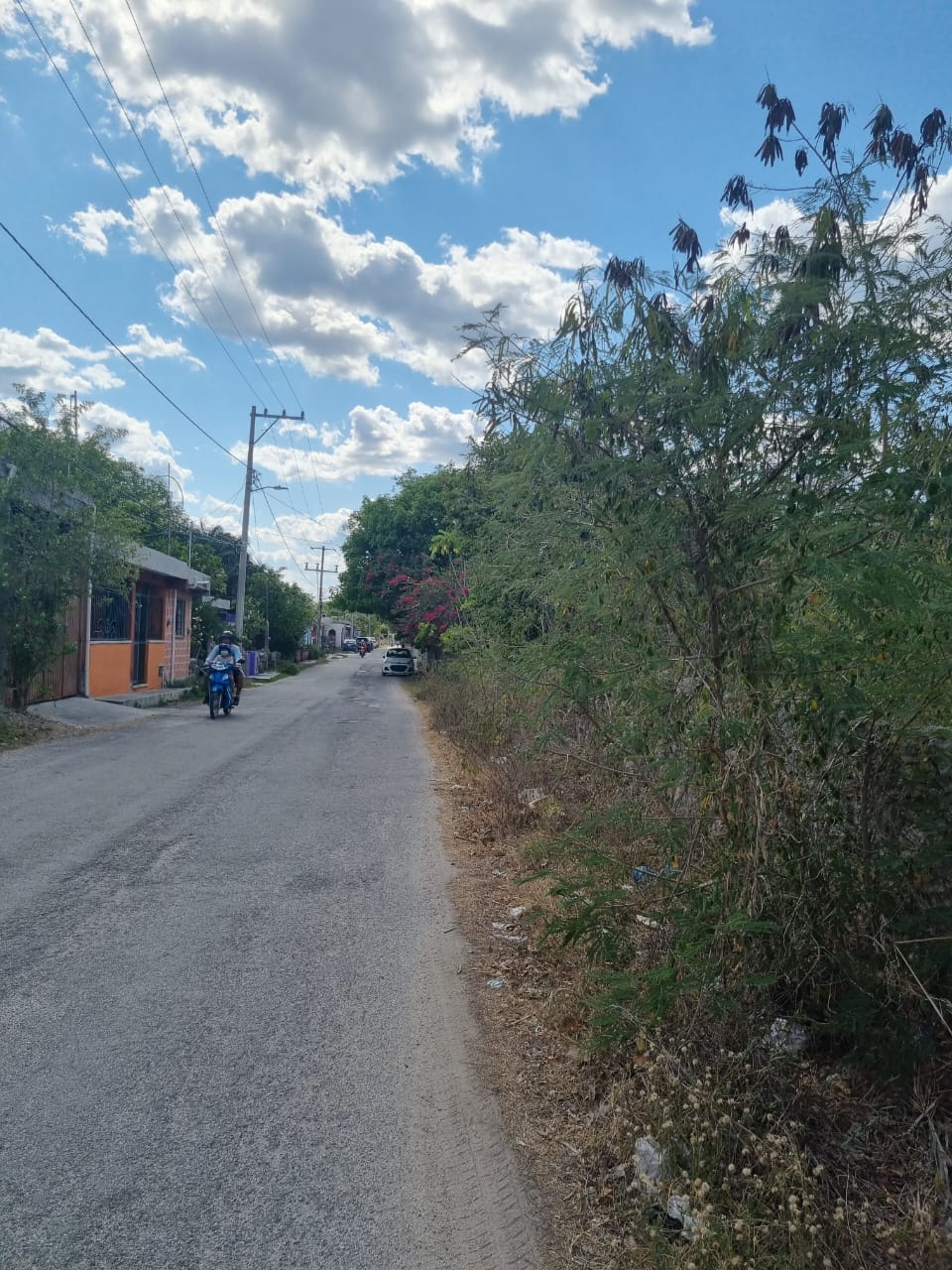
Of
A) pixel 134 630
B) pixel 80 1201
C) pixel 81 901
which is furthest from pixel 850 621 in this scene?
pixel 134 630

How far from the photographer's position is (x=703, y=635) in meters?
3.96

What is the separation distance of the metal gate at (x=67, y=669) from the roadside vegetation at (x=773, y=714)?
14.8m

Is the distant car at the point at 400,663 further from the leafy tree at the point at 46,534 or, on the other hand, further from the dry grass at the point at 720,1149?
the dry grass at the point at 720,1149

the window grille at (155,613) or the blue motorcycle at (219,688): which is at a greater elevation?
the window grille at (155,613)

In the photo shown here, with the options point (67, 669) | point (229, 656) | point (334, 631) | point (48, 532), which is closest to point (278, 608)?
point (67, 669)

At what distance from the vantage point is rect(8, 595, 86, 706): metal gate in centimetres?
1747

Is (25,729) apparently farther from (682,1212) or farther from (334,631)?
(334,631)

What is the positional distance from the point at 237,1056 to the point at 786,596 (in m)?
2.96

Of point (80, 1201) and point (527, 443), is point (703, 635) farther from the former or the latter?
point (80, 1201)

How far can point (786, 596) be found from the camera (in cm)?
348

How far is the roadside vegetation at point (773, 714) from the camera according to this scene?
10.1ft

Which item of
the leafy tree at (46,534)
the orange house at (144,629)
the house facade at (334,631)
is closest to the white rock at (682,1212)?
the leafy tree at (46,534)

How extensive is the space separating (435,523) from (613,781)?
31643mm

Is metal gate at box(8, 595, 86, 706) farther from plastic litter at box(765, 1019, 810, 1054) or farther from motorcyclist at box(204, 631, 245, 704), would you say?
plastic litter at box(765, 1019, 810, 1054)
